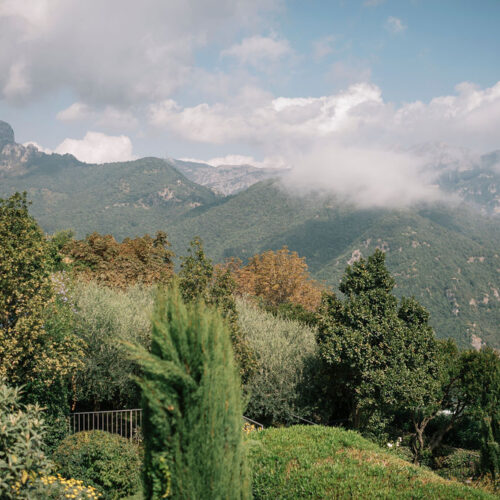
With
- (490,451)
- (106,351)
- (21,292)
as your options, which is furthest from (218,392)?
(490,451)

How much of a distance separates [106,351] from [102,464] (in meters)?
4.39

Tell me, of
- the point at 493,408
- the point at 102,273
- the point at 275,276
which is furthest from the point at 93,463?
the point at 275,276

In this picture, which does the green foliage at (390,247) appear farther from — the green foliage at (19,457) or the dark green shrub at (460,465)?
the green foliage at (19,457)

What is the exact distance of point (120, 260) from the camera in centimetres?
2334

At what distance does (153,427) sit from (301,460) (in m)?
3.74

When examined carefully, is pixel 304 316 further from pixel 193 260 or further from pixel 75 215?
pixel 75 215

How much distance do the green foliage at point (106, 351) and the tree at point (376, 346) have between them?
601 centimetres

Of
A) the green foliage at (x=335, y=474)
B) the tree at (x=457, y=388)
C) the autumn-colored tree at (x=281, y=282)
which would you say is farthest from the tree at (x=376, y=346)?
the autumn-colored tree at (x=281, y=282)

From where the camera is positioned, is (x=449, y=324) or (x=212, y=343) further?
(x=449, y=324)

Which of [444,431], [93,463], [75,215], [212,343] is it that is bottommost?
[444,431]

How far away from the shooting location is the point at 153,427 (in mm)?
4059

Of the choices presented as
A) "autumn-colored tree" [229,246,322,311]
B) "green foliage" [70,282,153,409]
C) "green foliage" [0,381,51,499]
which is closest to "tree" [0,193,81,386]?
"green foliage" [0,381,51,499]

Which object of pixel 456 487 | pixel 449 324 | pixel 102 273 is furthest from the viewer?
pixel 449 324

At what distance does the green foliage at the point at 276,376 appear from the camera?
535 inches
